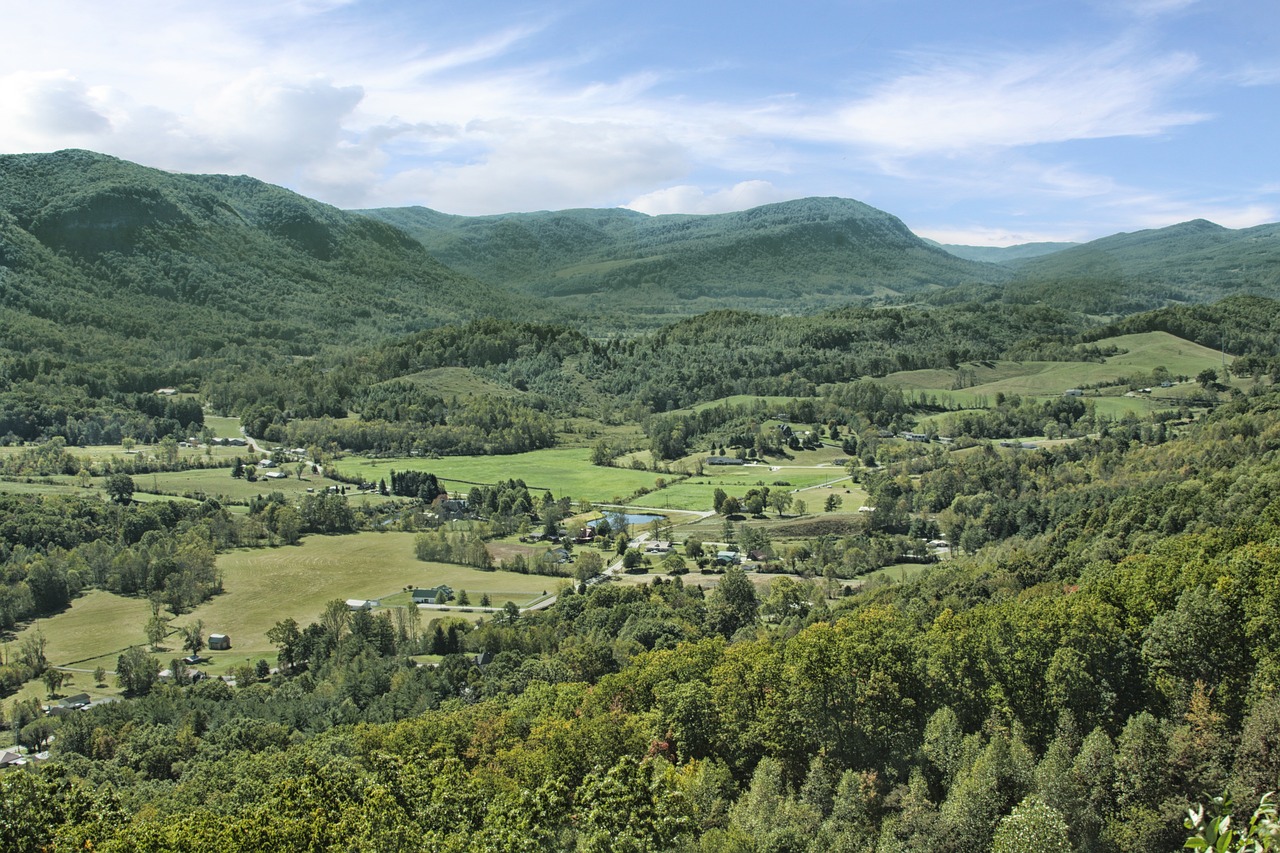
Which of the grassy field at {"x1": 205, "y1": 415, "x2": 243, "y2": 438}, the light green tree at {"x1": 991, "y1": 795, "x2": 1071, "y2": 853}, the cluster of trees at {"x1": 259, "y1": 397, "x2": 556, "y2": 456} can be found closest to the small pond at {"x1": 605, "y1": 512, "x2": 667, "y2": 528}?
the cluster of trees at {"x1": 259, "y1": 397, "x2": 556, "y2": 456}

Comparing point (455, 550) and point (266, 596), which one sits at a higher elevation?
point (455, 550)

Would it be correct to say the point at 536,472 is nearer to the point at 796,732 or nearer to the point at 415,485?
the point at 415,485

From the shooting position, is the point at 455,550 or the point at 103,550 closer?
the point at 103,550

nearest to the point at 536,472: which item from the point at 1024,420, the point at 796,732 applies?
the point at 1024,420

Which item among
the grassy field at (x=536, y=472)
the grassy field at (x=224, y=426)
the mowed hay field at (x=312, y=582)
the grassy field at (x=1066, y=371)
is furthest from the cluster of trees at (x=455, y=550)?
the grassy field at (x=1066, y=371)

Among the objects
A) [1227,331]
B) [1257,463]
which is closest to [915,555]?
[1257,463]

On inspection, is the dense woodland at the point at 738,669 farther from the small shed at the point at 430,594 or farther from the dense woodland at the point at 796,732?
the small shed at the point at 430,594

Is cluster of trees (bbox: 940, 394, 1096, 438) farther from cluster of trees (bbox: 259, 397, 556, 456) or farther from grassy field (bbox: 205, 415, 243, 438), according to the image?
grassy field (bbox: 205, 415, 243, 438)
